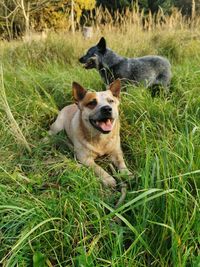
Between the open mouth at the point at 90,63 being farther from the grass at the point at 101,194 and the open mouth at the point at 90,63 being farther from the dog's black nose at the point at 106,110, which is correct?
the dog's black nose at the point at 106,110

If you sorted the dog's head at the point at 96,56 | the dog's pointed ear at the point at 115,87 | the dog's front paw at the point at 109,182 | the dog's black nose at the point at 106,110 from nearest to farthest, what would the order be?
the dog's front paw at the point at 109,182
the dog's black nose at the point at 106,110
the dog's pointed ear at the point at 115,87
the dog's head at the point at 96,56

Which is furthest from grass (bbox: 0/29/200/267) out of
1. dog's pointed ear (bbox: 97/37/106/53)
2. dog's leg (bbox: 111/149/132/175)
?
dog's pointed ear (bbox: 97/37/106/53)

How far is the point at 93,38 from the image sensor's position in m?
8.12

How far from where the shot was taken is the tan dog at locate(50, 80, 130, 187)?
327 cm

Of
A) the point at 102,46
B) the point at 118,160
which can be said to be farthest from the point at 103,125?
the point at 102,46

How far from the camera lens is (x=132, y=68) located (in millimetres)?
5105

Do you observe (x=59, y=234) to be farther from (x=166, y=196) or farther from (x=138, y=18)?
(x=138, y=18)

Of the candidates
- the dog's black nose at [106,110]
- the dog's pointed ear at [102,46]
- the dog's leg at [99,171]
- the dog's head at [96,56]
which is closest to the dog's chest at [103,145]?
the dog's leg at [99,171]

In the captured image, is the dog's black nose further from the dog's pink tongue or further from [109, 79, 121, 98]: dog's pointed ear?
[109, 79, 121, 98]: dog's pointed ear

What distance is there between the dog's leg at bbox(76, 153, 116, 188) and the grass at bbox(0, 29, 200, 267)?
0.11 meters

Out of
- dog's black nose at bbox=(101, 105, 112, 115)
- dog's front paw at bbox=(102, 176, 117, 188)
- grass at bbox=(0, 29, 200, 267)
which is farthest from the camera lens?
dog's black nose at bbox=(101, 105, 112, 115)

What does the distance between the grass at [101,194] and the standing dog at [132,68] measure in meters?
0.46

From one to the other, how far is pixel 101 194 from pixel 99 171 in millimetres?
429

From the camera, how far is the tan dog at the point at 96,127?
3.27 metres
